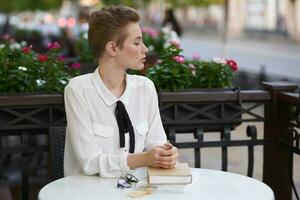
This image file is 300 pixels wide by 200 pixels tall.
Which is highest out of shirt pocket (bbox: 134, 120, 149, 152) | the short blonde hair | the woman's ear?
the short blonde hair

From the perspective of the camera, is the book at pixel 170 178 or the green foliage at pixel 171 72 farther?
the green foliage at pixel 171 72

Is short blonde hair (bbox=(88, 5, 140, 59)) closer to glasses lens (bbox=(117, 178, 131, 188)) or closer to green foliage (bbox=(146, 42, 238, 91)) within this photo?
glasses lens (bbox=(117, 178, 131, 188))

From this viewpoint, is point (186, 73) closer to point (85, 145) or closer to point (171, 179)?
point (85, 145)

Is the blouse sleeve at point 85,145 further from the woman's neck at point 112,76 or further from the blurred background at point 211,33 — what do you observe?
A: the blurred background at point 211,33

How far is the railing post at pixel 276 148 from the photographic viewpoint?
407cm

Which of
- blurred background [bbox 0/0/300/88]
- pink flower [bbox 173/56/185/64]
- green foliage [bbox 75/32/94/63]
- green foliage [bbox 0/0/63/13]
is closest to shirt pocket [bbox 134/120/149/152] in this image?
pink flower [bbox 173/56/185/64]

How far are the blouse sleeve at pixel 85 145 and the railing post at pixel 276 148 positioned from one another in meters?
1.59

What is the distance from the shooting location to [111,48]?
2.96 m

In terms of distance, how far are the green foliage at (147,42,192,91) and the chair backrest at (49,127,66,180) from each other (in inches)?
38.9

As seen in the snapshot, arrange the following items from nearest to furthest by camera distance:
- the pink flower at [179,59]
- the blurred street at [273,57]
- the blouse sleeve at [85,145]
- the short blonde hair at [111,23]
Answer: the blouse sleeve at [85,145], the short blonde hair at [111,23], the pink flower at [179,59], the blurred street at [273,57]

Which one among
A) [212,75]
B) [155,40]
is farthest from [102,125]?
[155,40]

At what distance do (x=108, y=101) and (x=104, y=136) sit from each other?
0.18 metres

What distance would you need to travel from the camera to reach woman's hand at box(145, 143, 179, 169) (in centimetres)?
266

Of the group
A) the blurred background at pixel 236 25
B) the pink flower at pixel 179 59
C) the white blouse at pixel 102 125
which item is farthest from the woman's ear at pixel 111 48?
the blurred background at pixel 236 25
